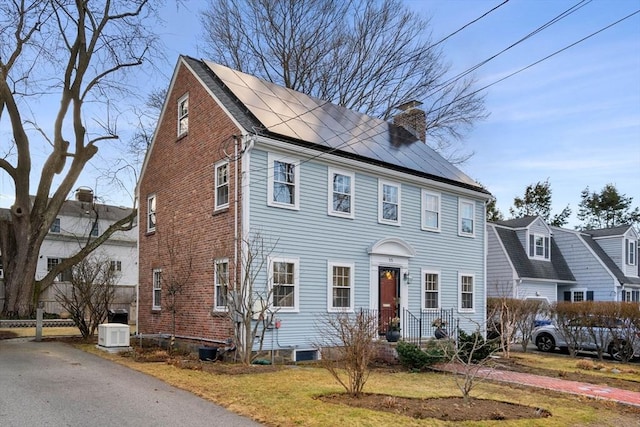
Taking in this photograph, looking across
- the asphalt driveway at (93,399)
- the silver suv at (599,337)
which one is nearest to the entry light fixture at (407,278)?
the silver suv at (599,337)

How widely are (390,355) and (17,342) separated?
12069 millimetres

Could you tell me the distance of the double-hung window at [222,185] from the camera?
47.1ft

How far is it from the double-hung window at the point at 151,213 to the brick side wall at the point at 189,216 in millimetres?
216

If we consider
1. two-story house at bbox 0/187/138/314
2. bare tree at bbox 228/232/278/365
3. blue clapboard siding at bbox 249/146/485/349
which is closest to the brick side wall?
bare tree at bbox 228/232/278/365

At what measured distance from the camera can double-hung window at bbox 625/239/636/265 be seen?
32.0m

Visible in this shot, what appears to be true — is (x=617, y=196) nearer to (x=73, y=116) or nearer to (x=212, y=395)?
(x=73, y=116)

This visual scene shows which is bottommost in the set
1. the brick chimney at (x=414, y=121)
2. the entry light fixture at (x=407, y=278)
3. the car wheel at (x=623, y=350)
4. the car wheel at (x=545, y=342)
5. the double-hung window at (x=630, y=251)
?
the car wheel at (x=545, y=342)

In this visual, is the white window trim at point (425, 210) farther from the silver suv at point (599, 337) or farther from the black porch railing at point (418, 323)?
the silver suv at point (599, 337)

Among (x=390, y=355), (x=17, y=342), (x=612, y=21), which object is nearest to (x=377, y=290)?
(x=390, y=355)

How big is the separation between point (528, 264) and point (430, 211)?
12206 mm

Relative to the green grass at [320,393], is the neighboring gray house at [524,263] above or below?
above

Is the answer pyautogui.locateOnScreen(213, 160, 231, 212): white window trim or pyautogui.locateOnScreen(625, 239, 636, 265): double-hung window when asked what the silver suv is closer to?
pyautogui.locateOnScreen(213, 160, 231, 212): white window trim

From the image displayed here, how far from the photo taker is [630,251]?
32219mm

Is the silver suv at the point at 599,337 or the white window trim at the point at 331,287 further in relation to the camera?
Answer: the silver suv at the point at 599,337
